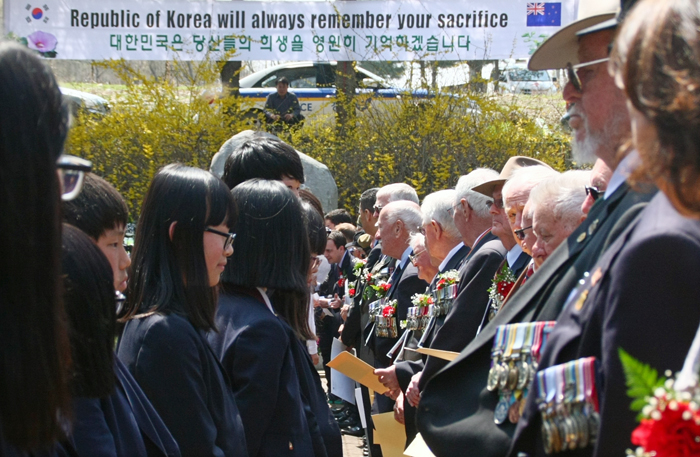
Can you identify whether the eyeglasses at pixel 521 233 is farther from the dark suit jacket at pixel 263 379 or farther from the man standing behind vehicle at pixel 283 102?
the man standing behind vehicle at pixel 283 102

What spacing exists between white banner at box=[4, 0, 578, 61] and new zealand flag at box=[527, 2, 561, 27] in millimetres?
15

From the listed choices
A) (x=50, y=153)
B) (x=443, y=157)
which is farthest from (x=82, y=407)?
(x=443, y=157)

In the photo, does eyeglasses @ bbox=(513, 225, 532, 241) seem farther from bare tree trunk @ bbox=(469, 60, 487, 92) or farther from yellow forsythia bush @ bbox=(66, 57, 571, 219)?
bare tree trunk @ bbox=(469, 60, 487, 92)

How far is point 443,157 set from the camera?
10.6 meters

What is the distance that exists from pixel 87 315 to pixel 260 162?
7.37 ft

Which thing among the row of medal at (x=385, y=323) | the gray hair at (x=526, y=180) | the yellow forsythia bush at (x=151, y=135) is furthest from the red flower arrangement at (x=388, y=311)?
the yellow forsythia bush at (x=151, y=135)

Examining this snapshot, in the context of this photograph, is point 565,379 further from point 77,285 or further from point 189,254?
point 189,254

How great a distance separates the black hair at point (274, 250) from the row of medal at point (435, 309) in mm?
1326

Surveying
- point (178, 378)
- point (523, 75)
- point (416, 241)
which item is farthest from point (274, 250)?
point (523, 75)

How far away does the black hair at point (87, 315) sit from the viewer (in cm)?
190

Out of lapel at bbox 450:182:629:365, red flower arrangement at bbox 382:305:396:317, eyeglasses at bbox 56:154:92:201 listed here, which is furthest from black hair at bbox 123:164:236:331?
red flower arrangement at bbox 382:305:396:317

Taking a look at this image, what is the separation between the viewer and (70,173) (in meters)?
1.49

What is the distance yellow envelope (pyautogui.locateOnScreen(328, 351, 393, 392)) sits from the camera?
4122mm

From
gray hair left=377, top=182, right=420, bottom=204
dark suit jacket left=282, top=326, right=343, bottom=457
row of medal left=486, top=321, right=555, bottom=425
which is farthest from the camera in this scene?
gray hair left=377, top=182, right=420, bottom=204
